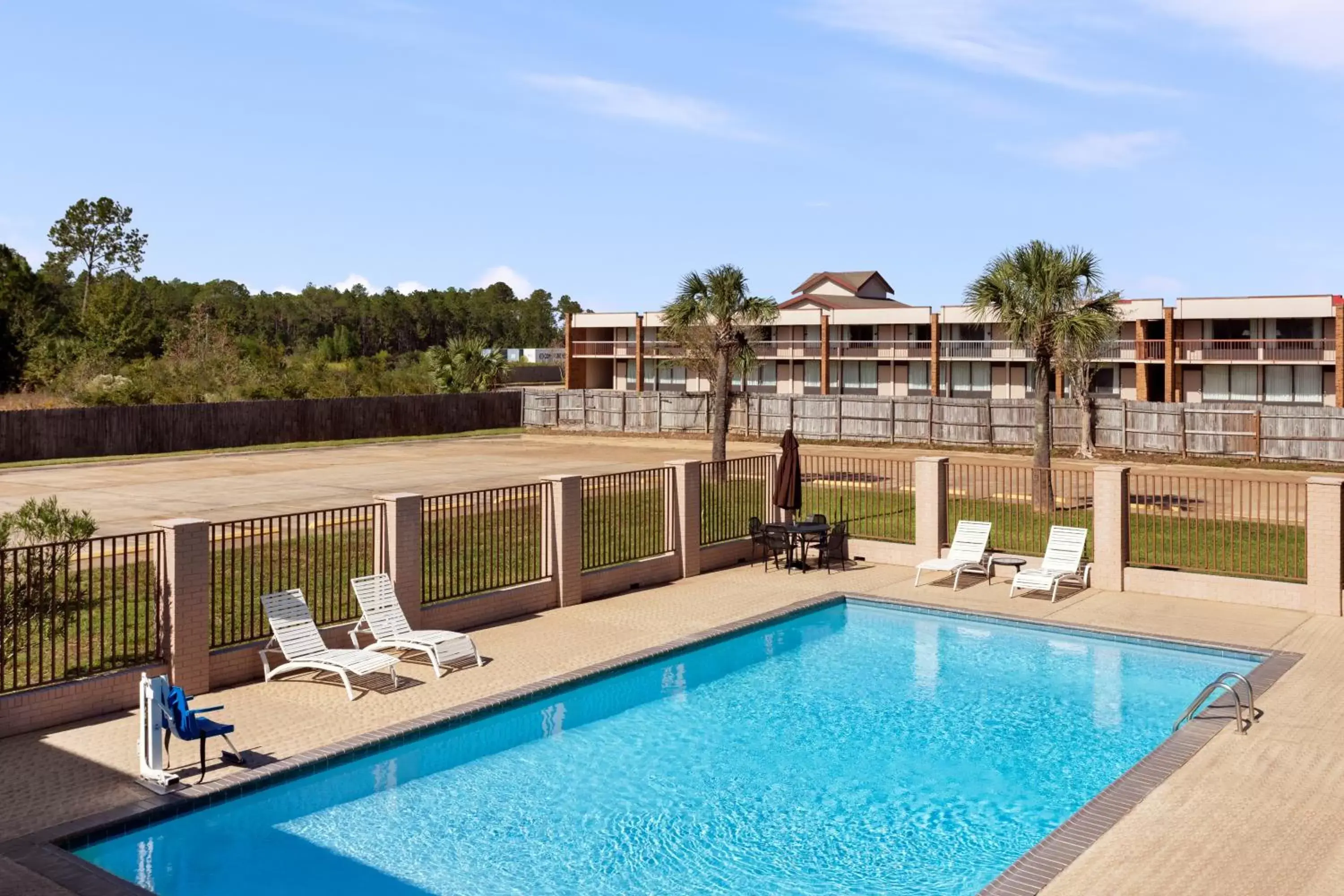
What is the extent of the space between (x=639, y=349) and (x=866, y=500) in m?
41.1

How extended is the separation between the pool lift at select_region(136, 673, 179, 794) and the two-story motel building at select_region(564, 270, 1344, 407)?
35783 mm

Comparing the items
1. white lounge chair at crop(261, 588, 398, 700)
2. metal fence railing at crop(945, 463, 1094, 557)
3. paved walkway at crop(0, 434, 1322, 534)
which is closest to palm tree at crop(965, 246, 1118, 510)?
metal fence railing at crop(945, 463, 1094, 557)

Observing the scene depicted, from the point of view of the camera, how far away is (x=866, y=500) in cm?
2686

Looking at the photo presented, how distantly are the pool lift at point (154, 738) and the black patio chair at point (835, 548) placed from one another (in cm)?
1205

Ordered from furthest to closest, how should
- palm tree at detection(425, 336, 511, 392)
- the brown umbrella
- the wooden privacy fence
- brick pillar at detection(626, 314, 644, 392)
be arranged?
1. brick pillar at detection(626, 314, 644, 392)
2. palm tree at detection(425, 336, 511, 392)
3. the wooden privacy fence
4. the brown umbrella

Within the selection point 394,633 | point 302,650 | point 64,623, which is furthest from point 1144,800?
point 64,623

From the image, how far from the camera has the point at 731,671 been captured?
1397cm

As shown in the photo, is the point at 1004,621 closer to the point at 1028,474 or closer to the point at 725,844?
the point at 725,844

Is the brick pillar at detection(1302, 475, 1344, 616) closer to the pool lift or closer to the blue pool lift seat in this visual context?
the blue pool lift seat

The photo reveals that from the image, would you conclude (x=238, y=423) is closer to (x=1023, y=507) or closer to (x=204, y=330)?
(x=204, y=330)

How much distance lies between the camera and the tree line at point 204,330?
50.7 meters

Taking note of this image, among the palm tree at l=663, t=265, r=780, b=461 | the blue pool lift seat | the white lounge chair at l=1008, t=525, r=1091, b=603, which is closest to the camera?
the blue pool lift seat

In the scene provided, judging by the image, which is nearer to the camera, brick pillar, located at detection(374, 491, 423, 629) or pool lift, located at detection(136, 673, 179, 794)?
pool lift, located at detection(136, 673, 179, 794)

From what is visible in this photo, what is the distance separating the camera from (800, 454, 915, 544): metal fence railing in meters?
22.5
